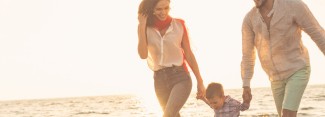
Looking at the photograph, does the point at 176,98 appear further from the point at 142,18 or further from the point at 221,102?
the point at 142,18

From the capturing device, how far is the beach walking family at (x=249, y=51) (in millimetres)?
5980

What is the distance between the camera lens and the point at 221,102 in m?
7.11

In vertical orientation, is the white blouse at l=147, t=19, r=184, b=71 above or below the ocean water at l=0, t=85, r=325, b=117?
above

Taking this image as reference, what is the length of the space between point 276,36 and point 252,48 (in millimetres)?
548

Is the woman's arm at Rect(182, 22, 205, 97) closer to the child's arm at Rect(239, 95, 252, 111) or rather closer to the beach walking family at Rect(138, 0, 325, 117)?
the beach walking family at Rect(138, 0, 325, 117)

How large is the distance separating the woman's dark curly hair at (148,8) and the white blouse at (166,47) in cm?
9

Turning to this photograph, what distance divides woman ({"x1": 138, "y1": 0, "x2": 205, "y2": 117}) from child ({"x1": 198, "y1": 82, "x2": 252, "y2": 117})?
46 cm

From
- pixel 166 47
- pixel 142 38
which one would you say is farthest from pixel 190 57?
pixel 142 38

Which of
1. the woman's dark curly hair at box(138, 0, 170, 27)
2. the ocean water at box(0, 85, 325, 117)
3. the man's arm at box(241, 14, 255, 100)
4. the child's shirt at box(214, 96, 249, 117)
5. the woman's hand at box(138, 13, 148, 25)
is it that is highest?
the woman's dark curly hair at box(138, 0, 170, 27)

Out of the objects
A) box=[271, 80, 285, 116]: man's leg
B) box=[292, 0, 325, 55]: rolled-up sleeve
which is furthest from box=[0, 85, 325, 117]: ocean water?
box=[292, 0, 325, 55]: rolled-up sleeve

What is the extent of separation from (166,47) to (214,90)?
0.93m

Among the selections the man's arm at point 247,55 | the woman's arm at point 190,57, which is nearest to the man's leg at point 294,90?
the man's arm at point 247,55

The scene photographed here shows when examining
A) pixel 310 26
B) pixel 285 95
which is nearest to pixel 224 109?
pixel 285 95

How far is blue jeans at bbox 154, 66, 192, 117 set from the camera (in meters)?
6.52
